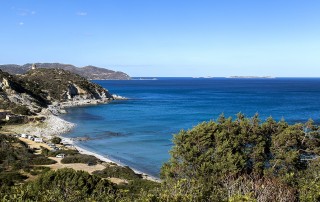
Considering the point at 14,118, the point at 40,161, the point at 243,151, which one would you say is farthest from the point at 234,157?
the point at 14,118

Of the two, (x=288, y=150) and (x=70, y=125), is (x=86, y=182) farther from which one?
(x=70, y=125)

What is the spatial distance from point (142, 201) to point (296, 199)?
9.57 meters

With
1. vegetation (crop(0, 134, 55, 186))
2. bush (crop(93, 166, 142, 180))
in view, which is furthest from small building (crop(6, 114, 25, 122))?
bush (crop(93, 166, 142, 180))

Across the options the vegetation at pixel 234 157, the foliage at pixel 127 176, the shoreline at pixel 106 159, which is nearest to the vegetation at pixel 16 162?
the vegetation at pixel 234 157

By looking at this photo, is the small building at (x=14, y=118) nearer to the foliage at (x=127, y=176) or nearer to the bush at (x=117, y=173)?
the foliage at (x=127, y=176)

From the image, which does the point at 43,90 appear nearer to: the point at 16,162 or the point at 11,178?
the point at 16,162

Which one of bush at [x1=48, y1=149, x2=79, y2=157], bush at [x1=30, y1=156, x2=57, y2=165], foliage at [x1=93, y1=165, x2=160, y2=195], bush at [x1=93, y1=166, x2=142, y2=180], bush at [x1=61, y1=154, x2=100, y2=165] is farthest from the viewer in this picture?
bush at [x1=48, y1=149, x2=79, y2=157]

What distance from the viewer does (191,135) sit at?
78.1ft

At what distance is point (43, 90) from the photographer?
381 ft

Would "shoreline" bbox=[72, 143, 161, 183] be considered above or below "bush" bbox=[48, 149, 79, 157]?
below

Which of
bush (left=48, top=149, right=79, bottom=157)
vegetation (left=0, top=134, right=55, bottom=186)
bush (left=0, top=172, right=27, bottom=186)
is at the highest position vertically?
bush (left=0, top=172, right=27, bottom=186)

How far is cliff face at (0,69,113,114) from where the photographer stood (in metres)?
89.7

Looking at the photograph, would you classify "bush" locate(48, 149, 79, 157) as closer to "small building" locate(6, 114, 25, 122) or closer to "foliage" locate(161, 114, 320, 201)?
"foliage" locate(161, 114, 320, 201)

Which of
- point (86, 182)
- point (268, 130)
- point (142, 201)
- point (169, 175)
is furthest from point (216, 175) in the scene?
point (142, 201)
